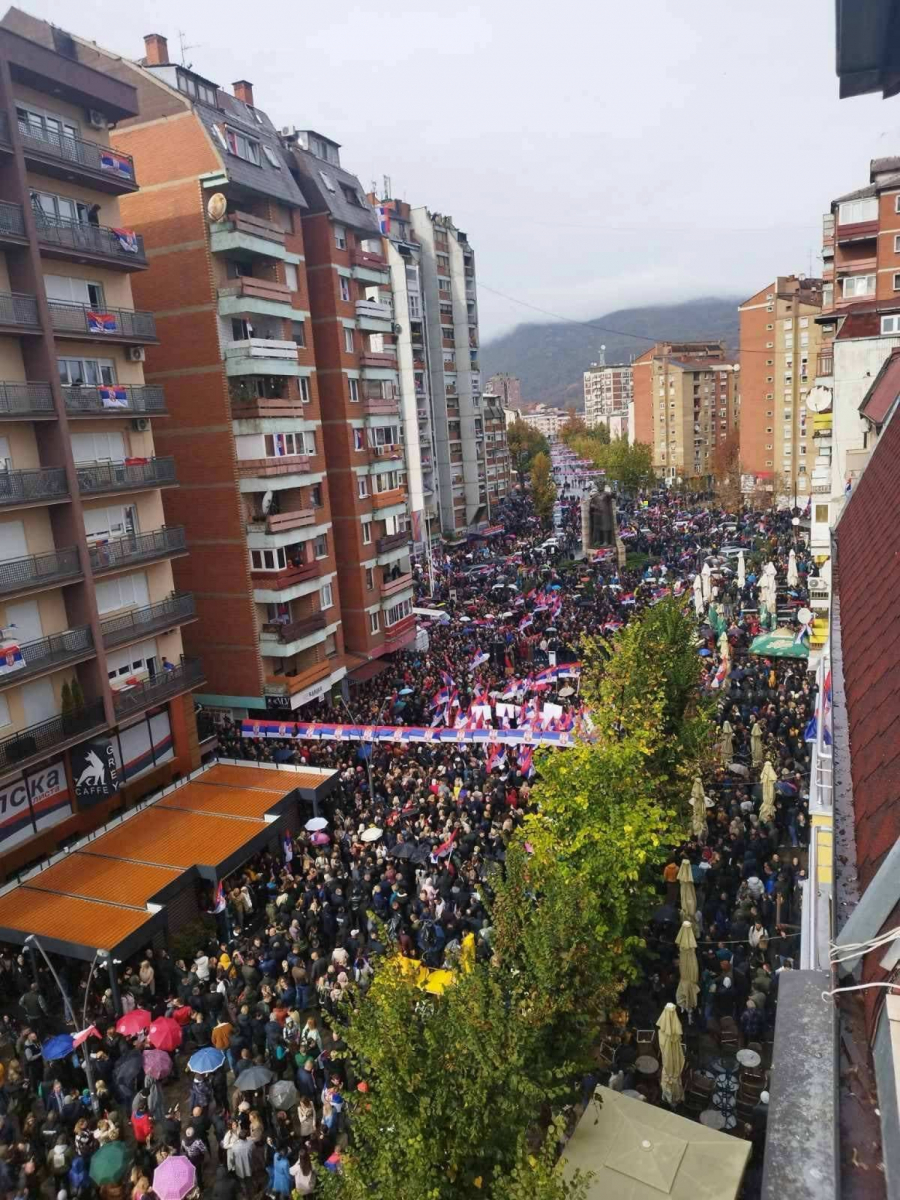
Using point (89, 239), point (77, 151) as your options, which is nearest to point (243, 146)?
point (77, 151)

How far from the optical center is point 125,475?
2322 centimetres

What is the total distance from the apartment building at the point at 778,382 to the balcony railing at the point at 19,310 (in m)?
75.5

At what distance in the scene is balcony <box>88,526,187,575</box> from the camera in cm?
2231

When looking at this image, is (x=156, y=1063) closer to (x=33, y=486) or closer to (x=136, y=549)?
(x=33, y=486)

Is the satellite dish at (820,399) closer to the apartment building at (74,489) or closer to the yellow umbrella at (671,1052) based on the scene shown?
the apartment building at (74,489)

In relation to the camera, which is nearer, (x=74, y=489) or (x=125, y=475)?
(x=74, y=489)

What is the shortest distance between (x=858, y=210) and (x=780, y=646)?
107 feet

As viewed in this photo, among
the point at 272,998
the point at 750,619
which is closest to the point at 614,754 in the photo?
the point at 272,998

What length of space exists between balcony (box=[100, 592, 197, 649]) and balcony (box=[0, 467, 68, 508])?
3.86m

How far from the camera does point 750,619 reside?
38125 millimetres

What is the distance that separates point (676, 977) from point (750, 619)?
25408 mm

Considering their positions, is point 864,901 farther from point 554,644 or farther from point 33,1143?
point 554,644

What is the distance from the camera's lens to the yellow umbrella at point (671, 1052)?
12391 millimetres

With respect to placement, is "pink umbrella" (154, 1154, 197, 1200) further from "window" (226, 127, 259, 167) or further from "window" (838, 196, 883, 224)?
"window" (838, 196, 883, 224)
